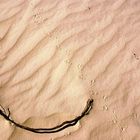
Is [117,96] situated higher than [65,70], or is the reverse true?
[65,70]

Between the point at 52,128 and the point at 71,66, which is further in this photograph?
the point at 71,66

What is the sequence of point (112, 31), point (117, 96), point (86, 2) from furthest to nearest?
point (86, 2) < point (112, 31) < point (117, 96)

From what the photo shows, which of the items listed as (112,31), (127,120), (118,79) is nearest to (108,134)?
(127,120)

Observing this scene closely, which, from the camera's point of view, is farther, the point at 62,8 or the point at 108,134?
the point at 62,8

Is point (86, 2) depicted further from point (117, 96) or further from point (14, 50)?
point (117, 96)

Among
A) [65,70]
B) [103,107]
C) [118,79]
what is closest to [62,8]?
[65,70]

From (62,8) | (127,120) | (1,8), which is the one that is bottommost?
(127,120)

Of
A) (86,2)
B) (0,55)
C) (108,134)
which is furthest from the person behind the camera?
(86,2)
